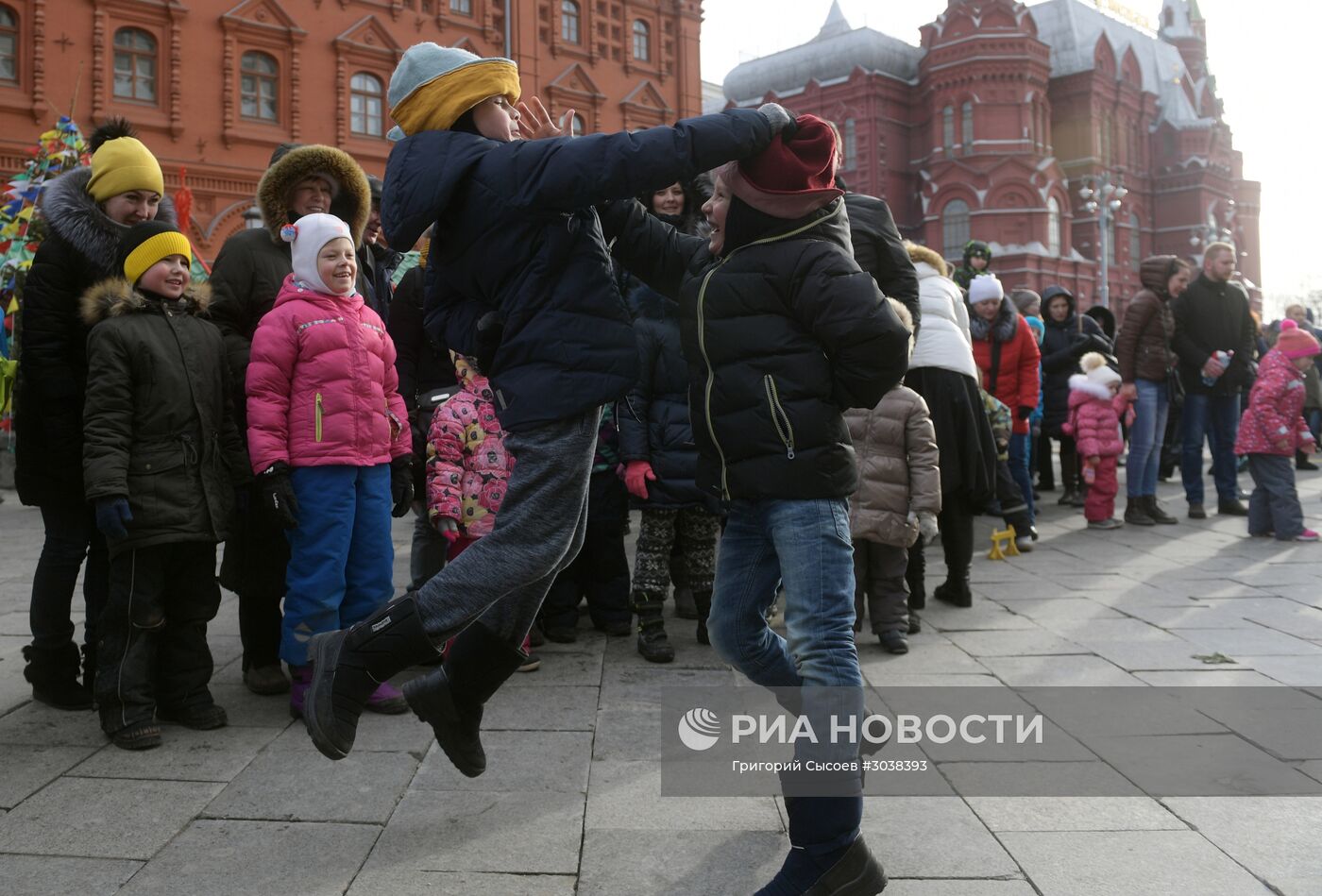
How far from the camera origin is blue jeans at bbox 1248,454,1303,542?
8180 mm

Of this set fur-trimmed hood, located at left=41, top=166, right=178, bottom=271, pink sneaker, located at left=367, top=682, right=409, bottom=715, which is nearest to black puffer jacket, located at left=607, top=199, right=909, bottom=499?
pink sneaker, located at left=367, top=682, right=409, bottom=715

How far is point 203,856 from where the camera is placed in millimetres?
2695

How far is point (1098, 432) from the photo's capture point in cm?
911

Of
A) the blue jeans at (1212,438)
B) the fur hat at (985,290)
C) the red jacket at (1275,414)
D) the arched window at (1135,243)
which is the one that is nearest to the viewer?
the fur hat at (985,290)

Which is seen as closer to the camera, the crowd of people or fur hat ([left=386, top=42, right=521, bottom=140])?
the crowd of people

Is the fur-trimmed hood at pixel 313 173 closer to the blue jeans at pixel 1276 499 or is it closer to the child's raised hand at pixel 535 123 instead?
the child's raised hand at pixel 535 123

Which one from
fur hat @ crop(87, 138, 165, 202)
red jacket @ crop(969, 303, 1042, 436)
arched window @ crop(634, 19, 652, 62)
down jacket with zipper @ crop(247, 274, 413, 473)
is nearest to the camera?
down jacket with zipper @ crop(247, 274, 413, 473)

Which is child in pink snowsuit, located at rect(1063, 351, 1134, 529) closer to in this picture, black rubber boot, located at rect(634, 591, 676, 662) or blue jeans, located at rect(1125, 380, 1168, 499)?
blue jeans, located at rect(1125, 380, 1168, 499)

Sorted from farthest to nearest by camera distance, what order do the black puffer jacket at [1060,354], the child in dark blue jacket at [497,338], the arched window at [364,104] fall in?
the arched window at [364,104], the black puffer jacket at [1060,354], the child in dark blue jacket at [497,338]

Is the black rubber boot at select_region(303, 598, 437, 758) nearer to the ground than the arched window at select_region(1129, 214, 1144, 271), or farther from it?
nearer to the ground

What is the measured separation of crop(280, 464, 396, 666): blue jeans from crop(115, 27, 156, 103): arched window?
24890mm

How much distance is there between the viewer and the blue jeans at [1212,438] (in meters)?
9.30

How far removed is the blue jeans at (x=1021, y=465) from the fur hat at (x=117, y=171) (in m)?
6.42

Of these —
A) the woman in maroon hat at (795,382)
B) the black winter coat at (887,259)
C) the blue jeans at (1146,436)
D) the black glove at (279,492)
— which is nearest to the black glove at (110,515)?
the black glove at (279,492)
